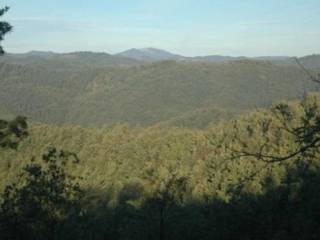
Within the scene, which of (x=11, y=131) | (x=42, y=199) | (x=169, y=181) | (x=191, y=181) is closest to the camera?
(x=11, y=131)

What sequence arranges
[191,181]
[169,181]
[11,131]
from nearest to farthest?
1. [11,131]
2. [169,181]
3. [191,181]

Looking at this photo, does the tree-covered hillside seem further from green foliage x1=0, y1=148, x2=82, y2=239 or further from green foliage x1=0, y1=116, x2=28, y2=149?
green foliage x1=0, y1=116, x2=28, y2=149

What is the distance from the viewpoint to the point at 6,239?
35.1ft

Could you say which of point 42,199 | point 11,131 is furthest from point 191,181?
point 11,131

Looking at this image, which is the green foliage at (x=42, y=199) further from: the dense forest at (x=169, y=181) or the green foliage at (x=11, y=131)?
the green foliage at (x=11, y=131)

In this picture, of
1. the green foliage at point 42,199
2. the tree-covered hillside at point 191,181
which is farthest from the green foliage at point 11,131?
the tree-covered hillside at point 191,181

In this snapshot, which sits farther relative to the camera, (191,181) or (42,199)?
(191,181)

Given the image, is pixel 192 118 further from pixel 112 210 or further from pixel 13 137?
pixel 13 137

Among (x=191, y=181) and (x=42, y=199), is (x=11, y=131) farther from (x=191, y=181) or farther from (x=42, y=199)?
(x=191, y=181)

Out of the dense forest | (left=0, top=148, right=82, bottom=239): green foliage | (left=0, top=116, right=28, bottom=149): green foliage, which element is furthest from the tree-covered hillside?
(left=0, top=116, right=28, bottom=149): green foliage

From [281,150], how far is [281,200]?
2532 cm

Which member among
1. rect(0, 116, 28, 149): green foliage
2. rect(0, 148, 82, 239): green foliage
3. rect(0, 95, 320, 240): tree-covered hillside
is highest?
rect(0, 116, 28, 149): green foliage

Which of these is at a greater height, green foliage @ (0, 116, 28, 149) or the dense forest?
green foliage @ (0, 116, 28, 149)

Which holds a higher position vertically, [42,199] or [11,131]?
[11,131]
